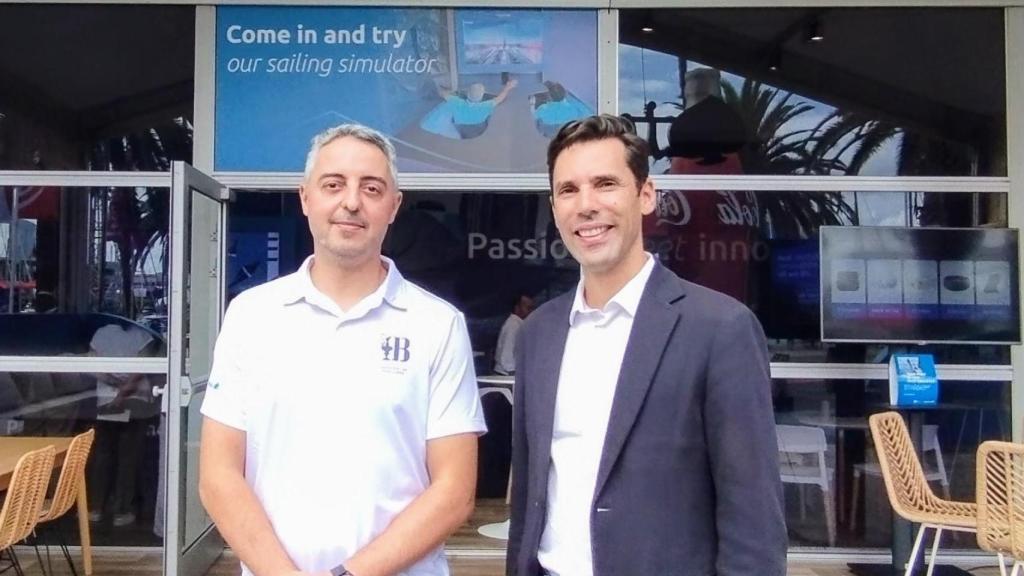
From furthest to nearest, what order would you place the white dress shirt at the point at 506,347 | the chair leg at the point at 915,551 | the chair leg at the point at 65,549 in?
the white dress shirt at the point at 506,347 < the chair leg at the point at 65,549 < the chair leg at the point at 915,551

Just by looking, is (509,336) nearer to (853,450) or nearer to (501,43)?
(501,43)

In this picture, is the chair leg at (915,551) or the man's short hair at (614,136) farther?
the chair leg at (915,551)

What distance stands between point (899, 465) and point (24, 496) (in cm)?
371

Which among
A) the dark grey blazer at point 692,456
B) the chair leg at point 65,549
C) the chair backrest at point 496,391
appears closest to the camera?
the dark grey blazer at point 692,456

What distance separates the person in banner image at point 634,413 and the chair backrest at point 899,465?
2.77 meters

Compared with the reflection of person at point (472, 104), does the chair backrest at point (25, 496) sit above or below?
below

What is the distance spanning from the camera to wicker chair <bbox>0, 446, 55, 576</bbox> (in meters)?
3.45

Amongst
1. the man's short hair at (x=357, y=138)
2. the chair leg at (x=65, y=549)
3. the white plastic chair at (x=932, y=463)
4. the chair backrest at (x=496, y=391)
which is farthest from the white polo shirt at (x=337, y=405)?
the chair backrest at (x=496, y=391)

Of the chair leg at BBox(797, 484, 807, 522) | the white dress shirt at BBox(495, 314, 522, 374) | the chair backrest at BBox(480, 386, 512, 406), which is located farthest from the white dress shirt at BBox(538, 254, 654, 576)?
the white dress shirt at BBox(495, 314, 522, 374)

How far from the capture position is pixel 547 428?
61.8 inches

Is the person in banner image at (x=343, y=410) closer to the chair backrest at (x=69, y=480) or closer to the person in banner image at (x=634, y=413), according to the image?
the person in banner image at (x=634, y=413)

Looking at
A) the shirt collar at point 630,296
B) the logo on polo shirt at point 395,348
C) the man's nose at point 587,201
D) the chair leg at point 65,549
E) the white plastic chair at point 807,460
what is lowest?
the chair leg at point 65,549

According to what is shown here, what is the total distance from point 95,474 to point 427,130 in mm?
2672

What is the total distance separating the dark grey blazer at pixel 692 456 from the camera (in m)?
1.39
